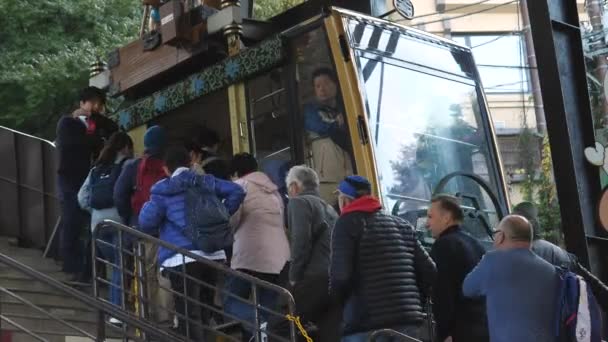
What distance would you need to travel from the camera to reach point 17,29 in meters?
→ 19.2

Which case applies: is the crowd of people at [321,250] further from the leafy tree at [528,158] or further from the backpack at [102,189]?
the leafy tree at [528,158]

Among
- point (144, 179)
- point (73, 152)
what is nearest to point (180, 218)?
point (144, 179)

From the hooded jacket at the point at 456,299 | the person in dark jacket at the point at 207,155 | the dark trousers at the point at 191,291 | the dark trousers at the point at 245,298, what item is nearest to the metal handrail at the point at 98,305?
the dark trousers at the point at 191,291

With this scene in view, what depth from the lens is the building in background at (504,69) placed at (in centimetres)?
2659

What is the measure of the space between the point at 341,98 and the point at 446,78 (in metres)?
1.40

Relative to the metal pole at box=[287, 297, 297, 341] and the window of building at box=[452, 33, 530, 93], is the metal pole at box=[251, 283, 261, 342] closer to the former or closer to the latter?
the metal pole at box=[287, 297, 297, 341]

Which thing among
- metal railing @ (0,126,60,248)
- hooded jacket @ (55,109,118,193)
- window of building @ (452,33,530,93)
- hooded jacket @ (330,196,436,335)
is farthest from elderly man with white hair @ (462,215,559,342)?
window of building @ (452,33,530,93)

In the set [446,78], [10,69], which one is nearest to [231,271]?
[446,78]

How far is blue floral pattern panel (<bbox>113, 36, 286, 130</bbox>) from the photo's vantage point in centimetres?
971

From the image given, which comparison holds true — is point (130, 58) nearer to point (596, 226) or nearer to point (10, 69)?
point (596, 226)

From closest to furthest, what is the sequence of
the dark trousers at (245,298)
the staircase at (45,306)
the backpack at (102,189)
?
the dark trousers at (245,298)
the staircase at (45,306)
the backpack at (102,189)

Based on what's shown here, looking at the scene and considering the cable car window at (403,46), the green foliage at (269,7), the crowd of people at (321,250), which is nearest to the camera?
the crowd of people at (321,250)

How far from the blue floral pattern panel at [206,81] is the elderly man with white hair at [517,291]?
11.5 feet

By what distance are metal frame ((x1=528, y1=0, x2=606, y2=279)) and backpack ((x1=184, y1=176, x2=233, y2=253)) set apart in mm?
2422
